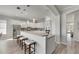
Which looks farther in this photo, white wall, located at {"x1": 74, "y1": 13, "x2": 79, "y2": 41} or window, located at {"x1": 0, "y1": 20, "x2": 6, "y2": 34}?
white wall, located at {"x1": 74, "y1": 13, "x2": 79, "y2": 41}

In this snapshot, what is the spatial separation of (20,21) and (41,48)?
1.14 meters

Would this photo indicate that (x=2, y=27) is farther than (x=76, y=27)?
No

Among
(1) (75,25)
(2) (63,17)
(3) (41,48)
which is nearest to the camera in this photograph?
(3) (41,48)

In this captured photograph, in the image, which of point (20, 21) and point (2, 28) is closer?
point (2, 28)

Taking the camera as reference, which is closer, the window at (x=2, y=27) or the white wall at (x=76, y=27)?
the window at (x=2, y=27)

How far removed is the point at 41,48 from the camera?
3430mm

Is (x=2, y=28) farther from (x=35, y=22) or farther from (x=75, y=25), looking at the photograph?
(x=75, y=25)

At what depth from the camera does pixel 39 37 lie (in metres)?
3.48
